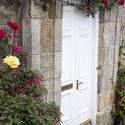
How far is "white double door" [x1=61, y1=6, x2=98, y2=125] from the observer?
485cm

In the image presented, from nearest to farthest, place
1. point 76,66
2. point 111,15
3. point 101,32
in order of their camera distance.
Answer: point 76,66
point 101,32
point 111,15

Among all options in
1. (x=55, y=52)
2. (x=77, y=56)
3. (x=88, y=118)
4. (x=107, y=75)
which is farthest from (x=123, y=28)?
(x=55, y=52)

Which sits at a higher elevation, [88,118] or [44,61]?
[44,61]

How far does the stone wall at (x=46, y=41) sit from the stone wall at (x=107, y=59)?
1.40m

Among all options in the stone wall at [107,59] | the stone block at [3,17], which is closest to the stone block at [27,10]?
the stone block at [3,17]

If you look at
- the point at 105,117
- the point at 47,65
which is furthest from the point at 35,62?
the point at 105,117

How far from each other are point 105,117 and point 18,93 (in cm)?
288

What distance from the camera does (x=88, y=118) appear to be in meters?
5.77

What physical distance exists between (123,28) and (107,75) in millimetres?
1373

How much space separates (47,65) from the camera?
4.28 meters

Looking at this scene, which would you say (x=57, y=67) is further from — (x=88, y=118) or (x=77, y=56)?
(x=88, y=118)

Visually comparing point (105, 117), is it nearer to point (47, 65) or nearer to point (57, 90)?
point (57, 90)

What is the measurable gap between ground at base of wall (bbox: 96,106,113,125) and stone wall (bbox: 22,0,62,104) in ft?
5.03

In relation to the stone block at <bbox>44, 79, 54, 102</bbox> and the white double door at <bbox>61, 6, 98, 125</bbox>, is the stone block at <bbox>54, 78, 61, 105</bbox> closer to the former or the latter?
the stone block at <bbox>44, 79, 54, 102</bbox>
